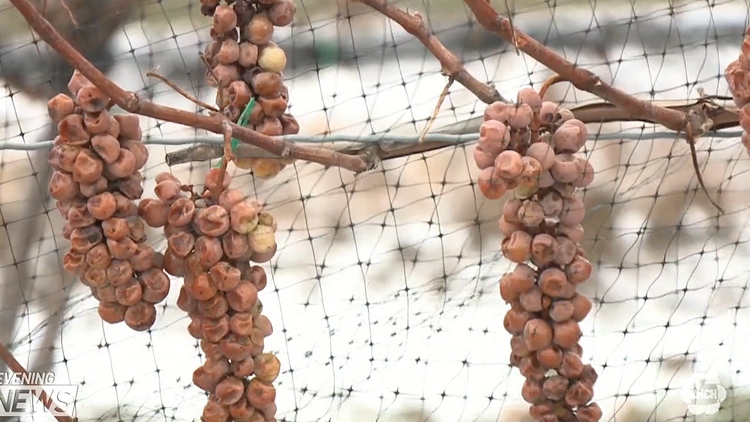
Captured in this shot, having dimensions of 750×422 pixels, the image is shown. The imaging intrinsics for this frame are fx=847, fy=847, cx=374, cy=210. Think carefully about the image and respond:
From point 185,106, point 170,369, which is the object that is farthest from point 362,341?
point 185,106

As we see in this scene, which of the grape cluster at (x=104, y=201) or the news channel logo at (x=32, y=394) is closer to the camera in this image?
the grape cluster at (x=104, y=201)

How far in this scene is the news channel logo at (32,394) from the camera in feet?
2.49

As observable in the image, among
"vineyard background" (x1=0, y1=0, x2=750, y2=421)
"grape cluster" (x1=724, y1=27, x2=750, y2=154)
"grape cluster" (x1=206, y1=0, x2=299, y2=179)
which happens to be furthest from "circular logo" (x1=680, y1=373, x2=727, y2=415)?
"grape cluster" (x1=206, y1=0, x2=299, y2=179)

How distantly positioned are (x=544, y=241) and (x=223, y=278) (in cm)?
23

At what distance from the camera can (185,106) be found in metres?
1.12

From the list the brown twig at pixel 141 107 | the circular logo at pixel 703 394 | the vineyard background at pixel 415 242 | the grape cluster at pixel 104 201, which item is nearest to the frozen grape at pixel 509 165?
the brown twig at pixel 141 107

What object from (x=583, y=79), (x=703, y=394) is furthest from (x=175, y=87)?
(x=703, y=394)

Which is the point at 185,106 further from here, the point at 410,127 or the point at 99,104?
the point at 99,104

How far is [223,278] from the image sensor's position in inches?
23.6

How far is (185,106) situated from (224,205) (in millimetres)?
549

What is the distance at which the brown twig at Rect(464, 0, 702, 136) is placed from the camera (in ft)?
1.97

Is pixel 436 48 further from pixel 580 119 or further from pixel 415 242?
pixel 415 242

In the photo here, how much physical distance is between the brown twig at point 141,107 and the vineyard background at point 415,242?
388 millimetres

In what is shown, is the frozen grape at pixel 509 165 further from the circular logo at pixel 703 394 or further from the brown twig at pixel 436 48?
the circular logo at pixel 703 394
